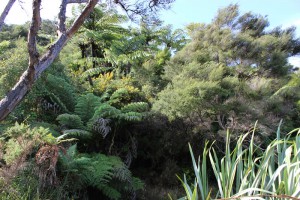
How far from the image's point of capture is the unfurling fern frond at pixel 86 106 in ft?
18.9

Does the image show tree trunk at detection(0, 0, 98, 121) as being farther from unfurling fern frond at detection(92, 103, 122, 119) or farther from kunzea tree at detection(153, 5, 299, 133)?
kunzea tree at detection(153, 5, 299, 133)

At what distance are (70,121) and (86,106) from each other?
0.61 metres

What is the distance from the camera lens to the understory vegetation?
381 centimetres

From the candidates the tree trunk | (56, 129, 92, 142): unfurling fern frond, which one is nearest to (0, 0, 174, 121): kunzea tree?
the tree trunk

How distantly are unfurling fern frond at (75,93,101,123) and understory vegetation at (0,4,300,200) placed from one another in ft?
0.06

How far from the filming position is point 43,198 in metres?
3.55

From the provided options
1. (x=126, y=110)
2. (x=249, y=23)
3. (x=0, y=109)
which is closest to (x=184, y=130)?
(x=126, y=110)

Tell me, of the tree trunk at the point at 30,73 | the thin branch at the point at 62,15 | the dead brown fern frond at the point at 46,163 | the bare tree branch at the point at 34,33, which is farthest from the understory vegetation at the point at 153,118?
the thin branch at the point at 62,15

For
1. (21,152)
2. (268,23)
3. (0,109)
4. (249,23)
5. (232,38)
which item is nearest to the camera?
(0,109)

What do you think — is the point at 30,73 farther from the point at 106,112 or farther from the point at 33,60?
the point at 106,112

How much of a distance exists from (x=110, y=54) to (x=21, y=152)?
656cm

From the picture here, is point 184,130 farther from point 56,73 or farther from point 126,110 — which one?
point 56,73

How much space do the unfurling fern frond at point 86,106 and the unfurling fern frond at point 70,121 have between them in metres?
0.46

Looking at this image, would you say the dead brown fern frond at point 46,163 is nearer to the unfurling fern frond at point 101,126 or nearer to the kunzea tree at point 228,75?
the unfurling fern frond at point 101,126
